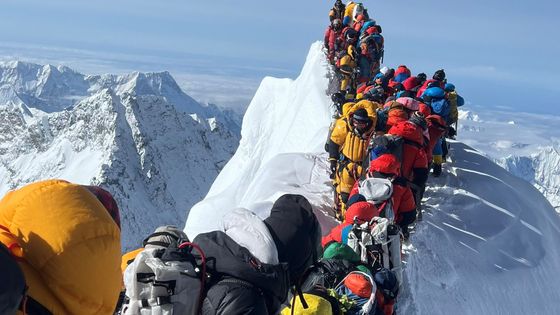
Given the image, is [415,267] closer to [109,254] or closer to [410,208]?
[410,208]

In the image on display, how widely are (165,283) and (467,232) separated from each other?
23.8 ft

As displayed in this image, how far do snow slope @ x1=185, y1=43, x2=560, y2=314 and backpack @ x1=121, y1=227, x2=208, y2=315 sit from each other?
13.7ft

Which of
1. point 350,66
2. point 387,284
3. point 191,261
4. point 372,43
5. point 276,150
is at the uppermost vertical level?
point 372,43

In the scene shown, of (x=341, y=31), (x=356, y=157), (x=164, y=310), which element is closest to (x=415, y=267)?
(x=356, y=157)

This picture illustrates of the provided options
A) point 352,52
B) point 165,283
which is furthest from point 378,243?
point 352,52

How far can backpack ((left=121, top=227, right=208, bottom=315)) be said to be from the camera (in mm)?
2977

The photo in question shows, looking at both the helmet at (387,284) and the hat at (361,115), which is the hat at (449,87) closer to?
the hat at (361,115)

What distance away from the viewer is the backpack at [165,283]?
2.98 meters

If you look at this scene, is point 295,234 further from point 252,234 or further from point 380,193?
point 380,193

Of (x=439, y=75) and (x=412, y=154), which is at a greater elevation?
(x=439, y=75)

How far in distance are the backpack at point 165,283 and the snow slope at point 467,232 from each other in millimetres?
4184

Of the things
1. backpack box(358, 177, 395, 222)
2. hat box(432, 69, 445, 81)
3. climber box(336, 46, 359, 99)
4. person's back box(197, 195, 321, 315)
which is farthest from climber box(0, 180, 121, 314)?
climber box(336, 46, 359, 99)

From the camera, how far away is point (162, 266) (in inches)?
117

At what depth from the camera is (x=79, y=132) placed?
644 ft
